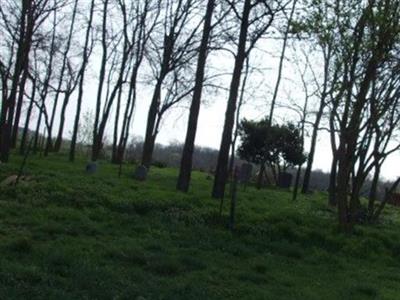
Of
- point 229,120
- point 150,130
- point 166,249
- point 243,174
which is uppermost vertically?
point 150,130

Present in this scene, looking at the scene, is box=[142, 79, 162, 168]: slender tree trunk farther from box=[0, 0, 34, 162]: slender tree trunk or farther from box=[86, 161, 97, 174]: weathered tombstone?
box=[0, 0, 34, 162]: slender tree trunk

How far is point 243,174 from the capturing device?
16703mm

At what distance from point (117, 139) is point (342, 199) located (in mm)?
25589

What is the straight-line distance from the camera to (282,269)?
40.4 feet

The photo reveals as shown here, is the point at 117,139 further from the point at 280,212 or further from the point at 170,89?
the point at 280,212

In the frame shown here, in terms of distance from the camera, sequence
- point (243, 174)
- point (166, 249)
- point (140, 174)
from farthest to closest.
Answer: point (140, 174) → point (243, 174) → point (166, 249)

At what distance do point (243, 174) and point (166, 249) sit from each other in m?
5.01

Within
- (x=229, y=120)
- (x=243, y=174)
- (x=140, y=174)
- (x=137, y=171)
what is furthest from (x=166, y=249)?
(x=137, y=171)

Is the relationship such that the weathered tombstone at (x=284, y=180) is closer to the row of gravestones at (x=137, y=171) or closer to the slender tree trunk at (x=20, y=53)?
the row of gravestones at (x=137, y=171)

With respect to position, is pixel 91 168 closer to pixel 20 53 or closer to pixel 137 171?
pixel 137 171

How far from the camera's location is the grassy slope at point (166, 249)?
8977 millimetres

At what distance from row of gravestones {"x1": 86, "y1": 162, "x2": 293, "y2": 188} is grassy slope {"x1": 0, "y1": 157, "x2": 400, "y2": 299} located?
1.17 meters

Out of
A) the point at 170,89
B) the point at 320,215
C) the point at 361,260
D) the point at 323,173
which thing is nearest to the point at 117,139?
the point at 170,89

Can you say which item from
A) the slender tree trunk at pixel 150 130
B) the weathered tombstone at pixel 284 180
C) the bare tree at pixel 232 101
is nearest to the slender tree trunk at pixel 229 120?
the bare tree at pixel 232 101
